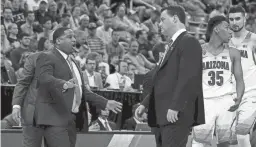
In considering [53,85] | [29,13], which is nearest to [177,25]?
[53,85]

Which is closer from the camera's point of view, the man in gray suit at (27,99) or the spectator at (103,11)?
the man in gray suit at (27,99)

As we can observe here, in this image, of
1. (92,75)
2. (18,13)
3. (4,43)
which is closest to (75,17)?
(18,13)

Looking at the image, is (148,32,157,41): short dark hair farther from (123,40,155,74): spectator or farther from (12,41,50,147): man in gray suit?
(12,41,50,147): man in gray suit

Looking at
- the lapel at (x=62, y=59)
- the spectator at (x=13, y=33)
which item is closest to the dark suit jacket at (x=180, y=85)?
the lapel at (x=62, y=59)

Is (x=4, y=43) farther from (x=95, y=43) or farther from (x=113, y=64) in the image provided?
(x=113, y=64)

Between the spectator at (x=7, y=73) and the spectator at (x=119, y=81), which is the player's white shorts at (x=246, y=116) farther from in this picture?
the spectator at (x=7, y=73)

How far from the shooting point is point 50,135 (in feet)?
25.0

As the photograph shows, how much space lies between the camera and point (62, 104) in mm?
7672

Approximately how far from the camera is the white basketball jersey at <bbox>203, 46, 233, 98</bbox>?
27.2 ft

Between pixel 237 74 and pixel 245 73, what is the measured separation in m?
0.99

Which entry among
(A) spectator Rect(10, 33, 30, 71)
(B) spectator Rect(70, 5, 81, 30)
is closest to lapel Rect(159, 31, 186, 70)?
(A) spectator Rect(10, 33, 30, 71)

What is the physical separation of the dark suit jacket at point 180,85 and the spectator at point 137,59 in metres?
9.78

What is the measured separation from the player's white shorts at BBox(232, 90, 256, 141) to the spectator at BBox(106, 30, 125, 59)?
8.21m

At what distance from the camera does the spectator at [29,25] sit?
16.1 m
